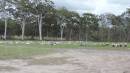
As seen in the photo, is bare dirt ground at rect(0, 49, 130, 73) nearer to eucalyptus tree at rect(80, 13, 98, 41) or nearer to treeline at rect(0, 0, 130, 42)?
treeline at rect(0, 0, 130, 42)

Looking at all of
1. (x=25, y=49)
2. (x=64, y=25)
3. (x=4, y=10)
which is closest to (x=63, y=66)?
(x=25, y=49)

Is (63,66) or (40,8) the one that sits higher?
(40,8)

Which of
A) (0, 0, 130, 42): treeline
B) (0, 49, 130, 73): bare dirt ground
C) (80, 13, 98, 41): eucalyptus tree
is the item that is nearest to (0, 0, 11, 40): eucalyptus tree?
(0, 0, 130, 42): treeline

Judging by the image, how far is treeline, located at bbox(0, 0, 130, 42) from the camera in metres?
90.4

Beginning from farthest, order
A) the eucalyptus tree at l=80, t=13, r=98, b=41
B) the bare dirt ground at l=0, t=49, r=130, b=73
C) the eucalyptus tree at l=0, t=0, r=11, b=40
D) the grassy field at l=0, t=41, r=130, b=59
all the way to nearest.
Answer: the eucalyptus tree at l=80, t=13, r=98, b=41
the eucalyptus tree at l=0, t=0, r=11, b=40
the grassy field at l=0, t=41, r=130, b=59
the bare dirt ground at l=0, t=49, r=130, b=73

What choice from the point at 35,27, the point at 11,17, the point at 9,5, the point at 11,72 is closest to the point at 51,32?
the point at 35,27

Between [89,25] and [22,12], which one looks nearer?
[22,12]

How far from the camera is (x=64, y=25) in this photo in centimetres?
9925

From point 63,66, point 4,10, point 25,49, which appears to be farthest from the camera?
point 4,10

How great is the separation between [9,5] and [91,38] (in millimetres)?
27263

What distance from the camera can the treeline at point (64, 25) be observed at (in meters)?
90.4

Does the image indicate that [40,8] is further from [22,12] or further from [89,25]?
[89,25]

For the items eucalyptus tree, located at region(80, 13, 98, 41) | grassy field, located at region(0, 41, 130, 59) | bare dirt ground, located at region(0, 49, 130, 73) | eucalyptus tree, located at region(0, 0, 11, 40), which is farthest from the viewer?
eucalyptus tree, located at region(80, 13, 98, 41)

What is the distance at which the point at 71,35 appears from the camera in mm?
102312
